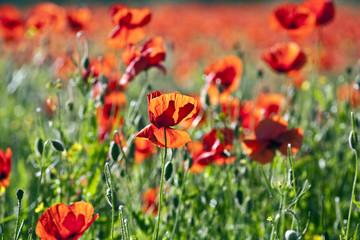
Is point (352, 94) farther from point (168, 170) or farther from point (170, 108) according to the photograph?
point (170, 108)

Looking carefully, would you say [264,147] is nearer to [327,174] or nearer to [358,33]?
[327,174]

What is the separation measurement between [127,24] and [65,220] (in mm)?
867

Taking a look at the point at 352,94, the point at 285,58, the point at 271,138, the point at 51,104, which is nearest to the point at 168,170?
the point at 271,138

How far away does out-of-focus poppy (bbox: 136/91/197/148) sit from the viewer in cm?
111

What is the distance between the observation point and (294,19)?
202 cm

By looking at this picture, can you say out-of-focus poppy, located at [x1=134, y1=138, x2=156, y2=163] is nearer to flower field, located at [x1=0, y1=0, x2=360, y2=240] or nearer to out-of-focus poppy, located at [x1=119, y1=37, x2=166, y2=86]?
flower field, located at [x1=0, y1=0, x2=360, y2=240]

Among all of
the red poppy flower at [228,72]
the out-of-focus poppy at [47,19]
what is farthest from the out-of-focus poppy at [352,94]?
the out-of-focus poppy at [47,19]

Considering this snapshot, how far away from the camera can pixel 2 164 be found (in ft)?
4.56

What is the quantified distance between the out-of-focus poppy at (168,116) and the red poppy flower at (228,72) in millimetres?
736

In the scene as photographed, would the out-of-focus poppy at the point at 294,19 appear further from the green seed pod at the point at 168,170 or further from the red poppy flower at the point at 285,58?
the green seed pod at the point at 168,170

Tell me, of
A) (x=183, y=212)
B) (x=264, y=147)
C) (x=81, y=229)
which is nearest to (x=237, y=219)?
(x=183, y=212)

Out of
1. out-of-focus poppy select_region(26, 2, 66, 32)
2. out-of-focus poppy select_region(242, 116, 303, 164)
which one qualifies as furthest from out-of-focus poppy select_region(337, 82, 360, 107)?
out-of-focus poppy select_region(26, 2, 66, 32)

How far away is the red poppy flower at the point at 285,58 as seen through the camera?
188cm

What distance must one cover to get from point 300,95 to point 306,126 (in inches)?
20.7
